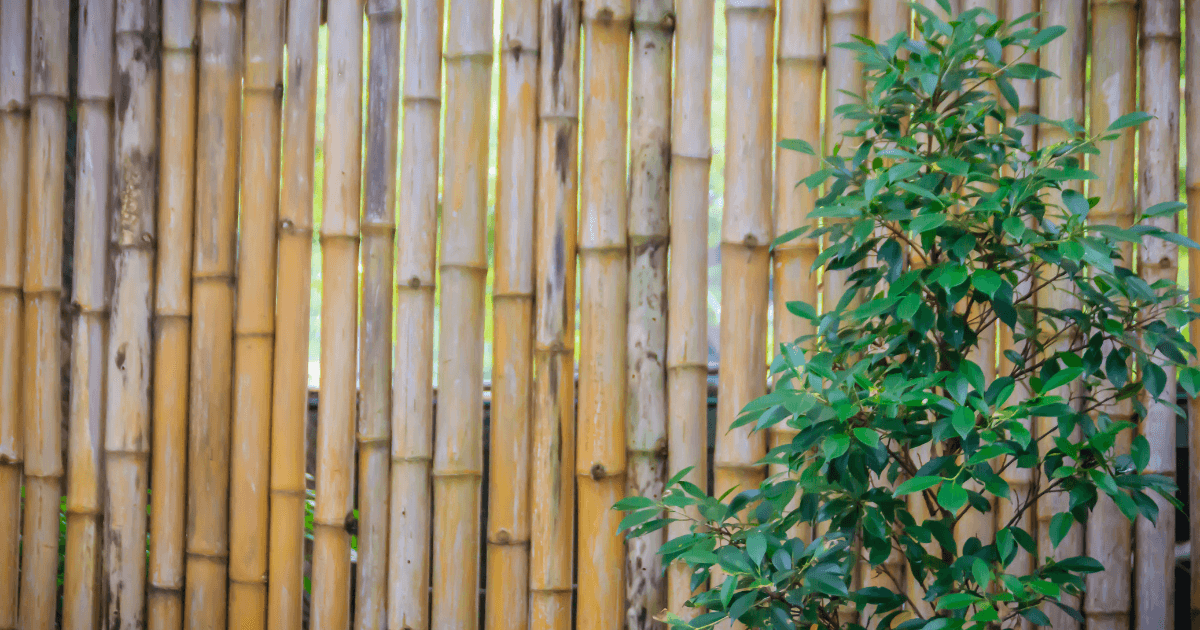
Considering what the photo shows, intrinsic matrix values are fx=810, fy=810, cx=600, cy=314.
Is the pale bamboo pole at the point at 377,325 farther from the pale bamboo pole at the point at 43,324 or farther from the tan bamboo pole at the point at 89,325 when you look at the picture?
the pale bamboo pole at the point at 43,324

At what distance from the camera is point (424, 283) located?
1646mm

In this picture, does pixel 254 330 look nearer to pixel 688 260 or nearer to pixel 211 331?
pixel 211 331

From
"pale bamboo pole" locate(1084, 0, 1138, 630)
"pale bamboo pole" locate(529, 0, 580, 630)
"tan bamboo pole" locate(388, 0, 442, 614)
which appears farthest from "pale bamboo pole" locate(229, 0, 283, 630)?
"pale bamboo pole" locate(1084, 0, 1138, 630)

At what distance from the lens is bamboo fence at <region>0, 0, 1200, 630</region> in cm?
157

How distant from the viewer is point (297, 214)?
5.45 ft

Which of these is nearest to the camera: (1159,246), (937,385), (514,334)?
(937,385)

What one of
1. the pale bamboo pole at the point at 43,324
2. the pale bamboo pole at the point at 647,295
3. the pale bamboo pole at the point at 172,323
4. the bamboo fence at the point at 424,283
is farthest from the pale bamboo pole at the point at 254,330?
the pale bamboo pole at the point at 647,295

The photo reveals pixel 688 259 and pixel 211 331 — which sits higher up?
pixel 688 259

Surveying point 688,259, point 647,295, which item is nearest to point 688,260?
point 688,259

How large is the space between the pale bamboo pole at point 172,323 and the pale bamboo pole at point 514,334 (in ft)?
2.13

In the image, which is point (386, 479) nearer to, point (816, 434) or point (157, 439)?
point (157, 439)

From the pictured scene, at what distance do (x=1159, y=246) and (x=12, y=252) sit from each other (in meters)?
2.32

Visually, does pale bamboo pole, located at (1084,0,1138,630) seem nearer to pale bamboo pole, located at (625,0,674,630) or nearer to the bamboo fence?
the bamboo fence

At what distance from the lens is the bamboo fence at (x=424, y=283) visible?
157 cm
